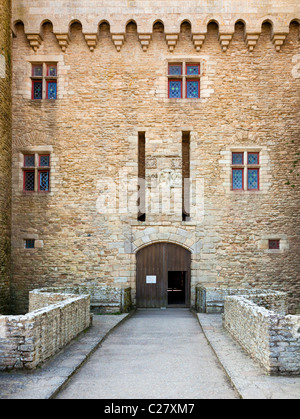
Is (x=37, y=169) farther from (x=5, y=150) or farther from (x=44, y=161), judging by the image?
(x=5, y=150)

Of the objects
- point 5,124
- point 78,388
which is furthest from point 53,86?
point 78,388

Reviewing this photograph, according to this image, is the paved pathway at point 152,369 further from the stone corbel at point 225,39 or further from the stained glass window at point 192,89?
the stone corbel at point 225,39

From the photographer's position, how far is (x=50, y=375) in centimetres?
519

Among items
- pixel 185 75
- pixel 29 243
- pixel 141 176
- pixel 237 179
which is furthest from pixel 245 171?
pixel 29 243

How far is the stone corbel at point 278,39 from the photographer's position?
12.1 m

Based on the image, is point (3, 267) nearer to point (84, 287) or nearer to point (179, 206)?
point (84, 287)

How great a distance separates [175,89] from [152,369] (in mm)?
8960

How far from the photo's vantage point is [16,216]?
12297 millimetres

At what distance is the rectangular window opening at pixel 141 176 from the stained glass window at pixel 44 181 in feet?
9.01

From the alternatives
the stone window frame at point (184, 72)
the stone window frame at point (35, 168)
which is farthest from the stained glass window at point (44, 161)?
the stone window frame at point (184, 72)

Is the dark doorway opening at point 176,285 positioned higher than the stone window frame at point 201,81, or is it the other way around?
the stone window frame at point 201,81

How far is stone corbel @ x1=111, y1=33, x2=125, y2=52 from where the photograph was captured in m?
12.2

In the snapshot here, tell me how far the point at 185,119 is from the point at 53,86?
4.09m

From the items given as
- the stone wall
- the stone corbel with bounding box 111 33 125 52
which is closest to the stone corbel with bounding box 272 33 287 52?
the stone corbel with bounding box 111 33 125 52
